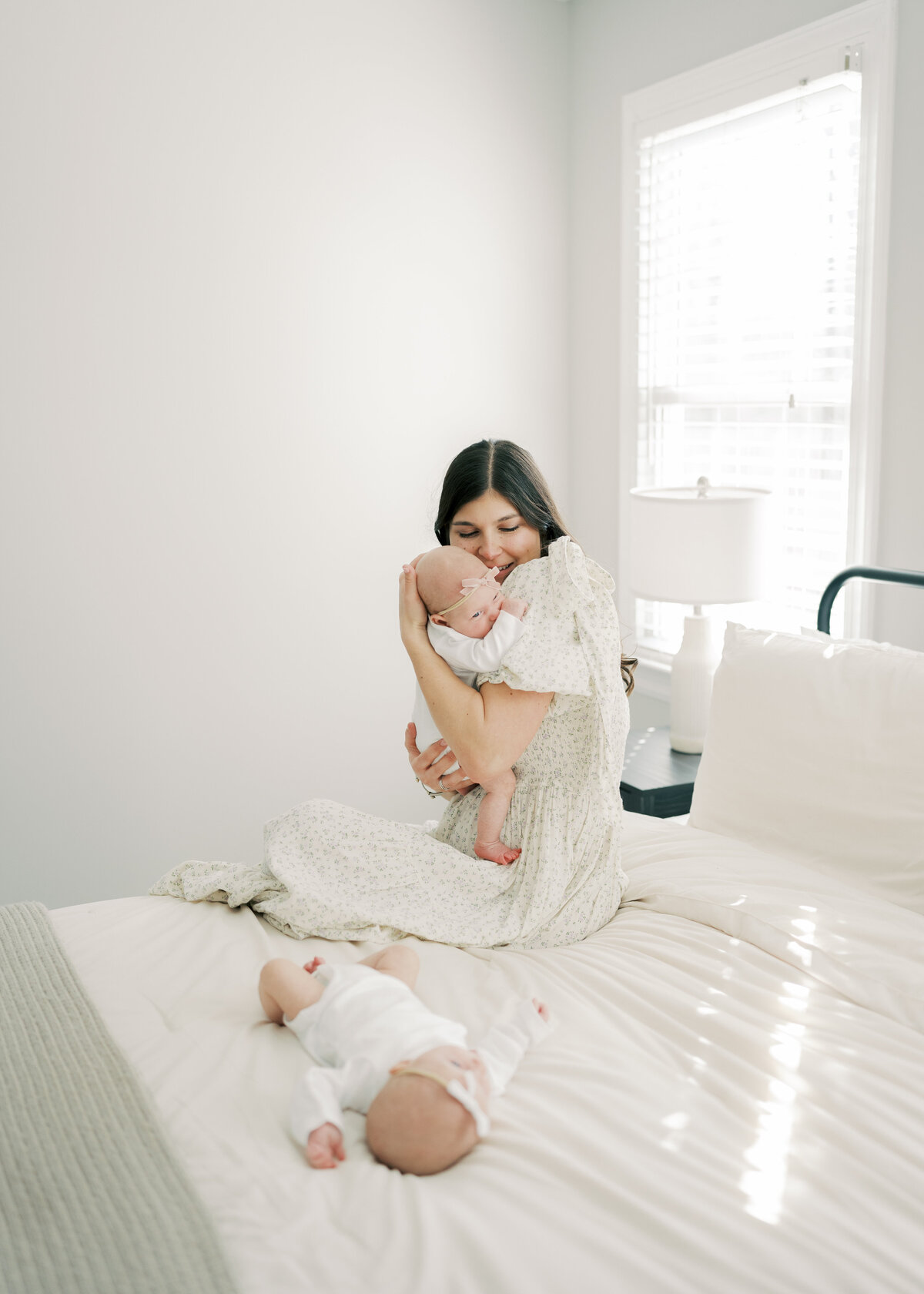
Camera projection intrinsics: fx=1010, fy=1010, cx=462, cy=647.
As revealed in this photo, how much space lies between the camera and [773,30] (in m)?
2.65

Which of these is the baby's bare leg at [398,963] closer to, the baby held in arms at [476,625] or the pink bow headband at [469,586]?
the baby held in arms at [476,625]

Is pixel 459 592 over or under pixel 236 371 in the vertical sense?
under

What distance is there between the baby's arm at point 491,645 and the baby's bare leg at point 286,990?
0.53 meters

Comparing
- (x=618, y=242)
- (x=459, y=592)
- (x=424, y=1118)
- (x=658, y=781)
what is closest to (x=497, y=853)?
(x=459, y=592)

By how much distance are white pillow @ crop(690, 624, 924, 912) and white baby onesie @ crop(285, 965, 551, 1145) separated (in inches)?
28.3

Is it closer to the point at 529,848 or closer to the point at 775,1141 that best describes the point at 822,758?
the point at 529,848

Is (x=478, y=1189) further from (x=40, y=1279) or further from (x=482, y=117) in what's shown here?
(x=482, y=117)

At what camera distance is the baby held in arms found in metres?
1.58

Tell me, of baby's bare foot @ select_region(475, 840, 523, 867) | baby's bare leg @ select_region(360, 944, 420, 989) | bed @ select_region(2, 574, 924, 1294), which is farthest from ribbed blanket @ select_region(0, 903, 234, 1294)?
baby's bare foot @ select_region(475, 840, 523, 867)

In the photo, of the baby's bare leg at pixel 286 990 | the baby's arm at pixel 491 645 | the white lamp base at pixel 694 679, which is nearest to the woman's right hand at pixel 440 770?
the baby's arm at pixel 491 645

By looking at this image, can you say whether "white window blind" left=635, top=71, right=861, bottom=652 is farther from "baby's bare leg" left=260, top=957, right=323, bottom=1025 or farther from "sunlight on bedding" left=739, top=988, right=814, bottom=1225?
"baby's bare leg" left=260, top=957, right=323, bottom=1025

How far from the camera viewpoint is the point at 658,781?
258 cm

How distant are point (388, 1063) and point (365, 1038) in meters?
0.05

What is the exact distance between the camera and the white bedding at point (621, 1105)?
3.00ft
